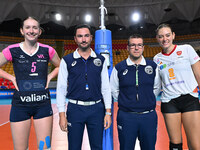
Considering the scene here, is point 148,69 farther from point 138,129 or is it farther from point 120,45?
point 120,45

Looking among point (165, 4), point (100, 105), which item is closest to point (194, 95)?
point (100, 105)

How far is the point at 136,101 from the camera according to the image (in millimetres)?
2273

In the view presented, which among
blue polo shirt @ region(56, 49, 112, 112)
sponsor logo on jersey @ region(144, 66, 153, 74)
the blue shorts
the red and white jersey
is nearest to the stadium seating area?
the red and white jersey

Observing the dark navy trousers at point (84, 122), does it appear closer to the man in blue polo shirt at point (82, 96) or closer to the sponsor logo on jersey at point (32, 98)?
the man in blue polo shirt at point (82, 96)

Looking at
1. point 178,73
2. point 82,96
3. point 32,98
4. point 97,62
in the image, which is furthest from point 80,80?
point 178,73

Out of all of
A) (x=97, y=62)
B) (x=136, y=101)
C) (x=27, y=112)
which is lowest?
(x=27, y=112)

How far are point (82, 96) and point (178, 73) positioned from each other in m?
1.41

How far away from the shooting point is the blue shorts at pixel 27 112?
2.23 meters

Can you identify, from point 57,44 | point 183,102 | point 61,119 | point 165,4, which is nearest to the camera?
point 61,119

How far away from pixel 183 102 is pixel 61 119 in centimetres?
170

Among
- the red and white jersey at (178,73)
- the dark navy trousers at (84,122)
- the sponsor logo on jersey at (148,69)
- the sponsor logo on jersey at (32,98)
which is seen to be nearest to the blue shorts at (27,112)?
the sponsor logo on jersey at (32,98)

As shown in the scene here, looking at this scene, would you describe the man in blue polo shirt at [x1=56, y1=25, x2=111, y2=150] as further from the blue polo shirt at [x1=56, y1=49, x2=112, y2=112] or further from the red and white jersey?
the red and white jersey

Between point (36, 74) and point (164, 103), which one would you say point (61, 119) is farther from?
point (164, 103)

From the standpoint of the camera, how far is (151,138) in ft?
7.45
